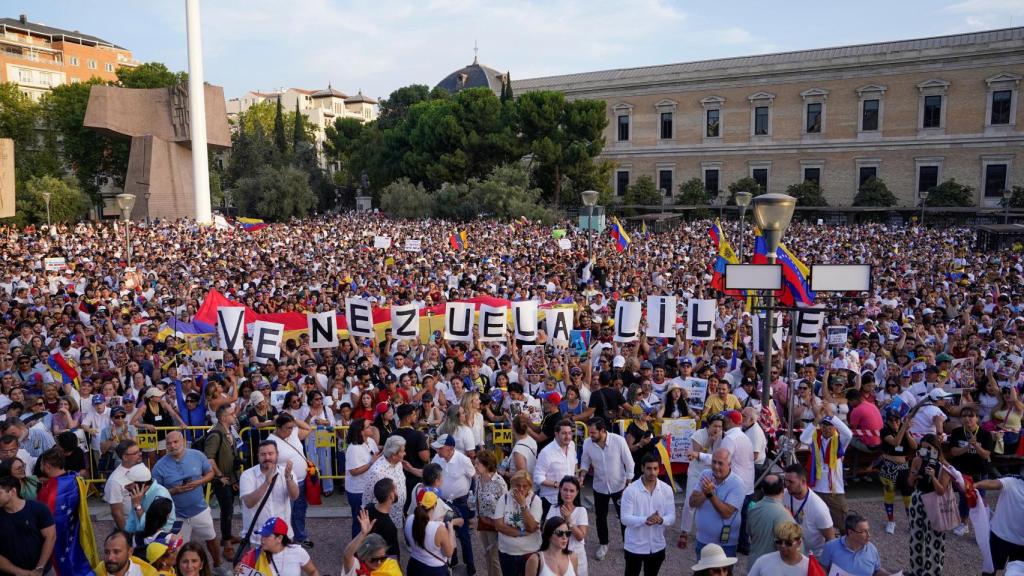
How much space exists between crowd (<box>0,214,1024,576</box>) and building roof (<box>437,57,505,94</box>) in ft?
213

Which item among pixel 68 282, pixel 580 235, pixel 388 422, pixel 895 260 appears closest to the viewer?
pixel 388 422

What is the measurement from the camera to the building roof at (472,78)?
79.2 metres

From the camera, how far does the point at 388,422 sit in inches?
313

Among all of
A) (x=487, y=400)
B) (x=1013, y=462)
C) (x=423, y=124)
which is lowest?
(x=1013, y=462)

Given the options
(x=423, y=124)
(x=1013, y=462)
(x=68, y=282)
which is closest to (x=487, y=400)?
(x=1013, y=462)

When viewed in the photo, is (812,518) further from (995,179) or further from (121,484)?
(995,179)

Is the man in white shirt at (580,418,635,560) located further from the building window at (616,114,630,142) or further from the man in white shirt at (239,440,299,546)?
the building window at (616,114,630,142)

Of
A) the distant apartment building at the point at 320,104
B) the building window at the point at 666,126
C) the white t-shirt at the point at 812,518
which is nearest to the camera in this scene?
the white t-shirt at the point at 812,518

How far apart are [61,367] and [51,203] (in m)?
40.5

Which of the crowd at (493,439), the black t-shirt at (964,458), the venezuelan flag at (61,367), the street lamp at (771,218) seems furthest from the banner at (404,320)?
the black t-shirt at (964,458)

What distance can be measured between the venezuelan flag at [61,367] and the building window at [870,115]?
5317cm

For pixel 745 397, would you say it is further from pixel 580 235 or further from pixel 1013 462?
pixel 580 235

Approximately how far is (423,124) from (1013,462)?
1926 inches

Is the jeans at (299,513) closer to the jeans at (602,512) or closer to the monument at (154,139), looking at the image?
the jeans at (602,512)
